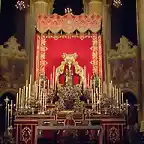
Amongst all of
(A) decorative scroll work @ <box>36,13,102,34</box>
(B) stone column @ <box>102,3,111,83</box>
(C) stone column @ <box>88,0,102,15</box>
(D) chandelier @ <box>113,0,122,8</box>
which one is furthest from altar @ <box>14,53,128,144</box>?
(D) chandelier @ <box>113,0,122,8</box>

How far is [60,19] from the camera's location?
1279 centimetres

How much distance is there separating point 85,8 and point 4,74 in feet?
15.9

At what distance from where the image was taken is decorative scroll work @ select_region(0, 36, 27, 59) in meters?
16.0

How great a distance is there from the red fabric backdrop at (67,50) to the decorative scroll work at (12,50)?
390 cm

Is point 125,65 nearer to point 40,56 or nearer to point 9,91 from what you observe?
point 40,56

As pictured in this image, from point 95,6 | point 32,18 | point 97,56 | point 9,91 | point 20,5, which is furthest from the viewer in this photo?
point 32,18

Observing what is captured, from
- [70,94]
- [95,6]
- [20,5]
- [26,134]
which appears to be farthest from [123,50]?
[26,134]

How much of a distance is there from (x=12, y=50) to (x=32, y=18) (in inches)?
72.0

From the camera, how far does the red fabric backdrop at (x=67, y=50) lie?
40.4ft

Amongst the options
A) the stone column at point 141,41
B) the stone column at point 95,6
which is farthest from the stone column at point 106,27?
the stone column at point 141,41

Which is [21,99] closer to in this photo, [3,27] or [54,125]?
[54,125]

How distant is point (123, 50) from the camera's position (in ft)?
53.3

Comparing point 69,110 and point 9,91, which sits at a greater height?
→ point 9,91

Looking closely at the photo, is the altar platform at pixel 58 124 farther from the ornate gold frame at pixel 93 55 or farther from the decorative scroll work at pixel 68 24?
the decorative scroll work at pixel 68 24
